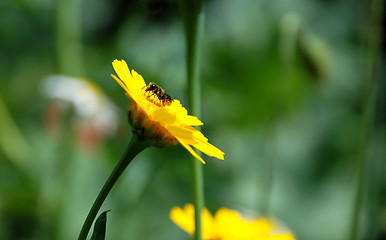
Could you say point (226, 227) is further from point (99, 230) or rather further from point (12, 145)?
point (12, 145)

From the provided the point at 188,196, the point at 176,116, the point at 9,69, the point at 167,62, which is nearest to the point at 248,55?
the point at 167,62

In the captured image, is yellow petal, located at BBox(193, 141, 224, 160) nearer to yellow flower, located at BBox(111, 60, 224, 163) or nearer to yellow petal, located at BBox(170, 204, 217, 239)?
yellow flower, located at BBox(111, 60, 224, 163)

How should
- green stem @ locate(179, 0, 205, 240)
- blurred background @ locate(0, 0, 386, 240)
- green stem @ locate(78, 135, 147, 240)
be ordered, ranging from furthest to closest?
1. blurred background @ locate(0, 0, 386, 240)
2. green stem @ locate(179, 0, 205, 240)
3. green stem @ locate(78, 135, 147, 240)

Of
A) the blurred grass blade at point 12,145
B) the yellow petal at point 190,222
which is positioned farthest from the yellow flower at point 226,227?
the blurred grass blade at point 12,145

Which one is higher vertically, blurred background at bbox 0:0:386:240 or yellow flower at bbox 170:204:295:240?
blurred background at bbox 0:0:386:240

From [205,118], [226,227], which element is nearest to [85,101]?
[205,118]

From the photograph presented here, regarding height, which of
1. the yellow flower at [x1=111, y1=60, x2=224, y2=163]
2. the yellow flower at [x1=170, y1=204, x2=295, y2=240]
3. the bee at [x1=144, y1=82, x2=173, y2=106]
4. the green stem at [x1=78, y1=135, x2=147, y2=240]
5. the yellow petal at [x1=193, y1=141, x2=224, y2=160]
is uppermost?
the bee at [x1=144, y1=82, x2=173, y2=106]

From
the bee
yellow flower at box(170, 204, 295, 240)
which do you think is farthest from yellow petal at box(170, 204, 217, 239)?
the bee
